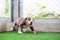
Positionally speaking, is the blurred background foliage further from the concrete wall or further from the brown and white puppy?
the brown and white puppy

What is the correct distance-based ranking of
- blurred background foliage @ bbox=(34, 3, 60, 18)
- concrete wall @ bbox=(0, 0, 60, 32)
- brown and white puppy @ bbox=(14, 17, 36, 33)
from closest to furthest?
brown and white puppy @ bbox=(14, 17, 36, 33) < concrete wall @ bbox=(0, 0, 60, 32) < blurred background foliage @ bbox=(34, 3, 60, 18)

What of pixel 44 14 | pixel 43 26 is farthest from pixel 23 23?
pixel 44 14

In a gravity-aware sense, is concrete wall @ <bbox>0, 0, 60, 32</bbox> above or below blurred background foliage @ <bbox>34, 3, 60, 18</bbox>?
below

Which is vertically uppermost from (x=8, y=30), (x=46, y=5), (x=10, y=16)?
(x=46, y=5)

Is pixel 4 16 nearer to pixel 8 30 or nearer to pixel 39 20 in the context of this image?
pixel 8 30

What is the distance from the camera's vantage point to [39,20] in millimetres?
6066

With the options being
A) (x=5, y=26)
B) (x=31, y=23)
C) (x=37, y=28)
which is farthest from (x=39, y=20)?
(x=5, y=26)

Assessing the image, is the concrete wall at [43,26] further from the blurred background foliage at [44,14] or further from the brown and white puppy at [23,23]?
the brown and white puppy at [23,23]

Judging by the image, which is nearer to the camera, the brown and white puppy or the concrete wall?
the brown and white puppy

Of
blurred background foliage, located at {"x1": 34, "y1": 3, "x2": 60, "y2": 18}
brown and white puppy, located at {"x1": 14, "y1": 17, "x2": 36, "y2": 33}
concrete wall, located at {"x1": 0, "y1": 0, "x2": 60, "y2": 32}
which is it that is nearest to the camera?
brown and white puppy, located at {"x1": 14, "y1": 17, "x2": 36, "y2": 33}

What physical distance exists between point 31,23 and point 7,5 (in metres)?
1.24

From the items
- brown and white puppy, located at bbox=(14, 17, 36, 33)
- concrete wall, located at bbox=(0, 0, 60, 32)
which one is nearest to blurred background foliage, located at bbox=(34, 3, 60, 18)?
concrete wall, located at bbox=(0, 0, 60, 32)

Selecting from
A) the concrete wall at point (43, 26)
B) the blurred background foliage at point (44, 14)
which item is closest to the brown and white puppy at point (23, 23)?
the concrete wall at point (43, 26)

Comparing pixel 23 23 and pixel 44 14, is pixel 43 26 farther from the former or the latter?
pixel 23 23
